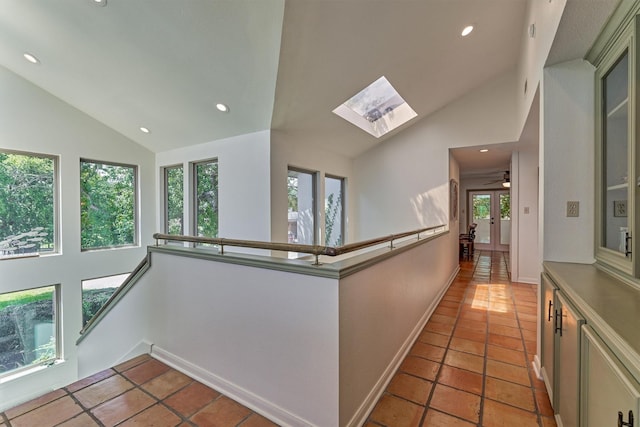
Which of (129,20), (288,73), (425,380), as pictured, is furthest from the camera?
(288,73)

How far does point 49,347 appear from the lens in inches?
169

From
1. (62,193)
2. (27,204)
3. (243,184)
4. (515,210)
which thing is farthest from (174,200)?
(515,210)

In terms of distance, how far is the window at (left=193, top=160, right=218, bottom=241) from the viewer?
15.0 feet

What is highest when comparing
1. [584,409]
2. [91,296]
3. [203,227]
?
[203,227]

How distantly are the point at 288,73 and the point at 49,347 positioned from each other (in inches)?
208

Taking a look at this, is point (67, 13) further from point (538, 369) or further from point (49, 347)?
point (538, 369)

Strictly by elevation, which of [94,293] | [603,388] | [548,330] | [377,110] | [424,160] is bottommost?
[94,293]

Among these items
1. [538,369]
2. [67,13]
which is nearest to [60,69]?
[67,13]

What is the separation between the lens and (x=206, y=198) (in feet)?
15.7

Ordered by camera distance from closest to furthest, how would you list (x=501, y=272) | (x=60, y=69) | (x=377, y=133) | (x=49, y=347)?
(x=60, y=69)
(x=49, y=347)
(x=377, y=133)
(x=501, y=272)

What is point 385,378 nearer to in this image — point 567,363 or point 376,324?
point 376,324

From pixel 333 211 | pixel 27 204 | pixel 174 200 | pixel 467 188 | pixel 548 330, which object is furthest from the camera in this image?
pixel 467 188

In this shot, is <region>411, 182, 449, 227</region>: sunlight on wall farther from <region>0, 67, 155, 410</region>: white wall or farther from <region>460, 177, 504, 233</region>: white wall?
<region>0, 67, 155, 410</region>: white wall

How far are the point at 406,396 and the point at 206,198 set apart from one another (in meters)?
4.07
